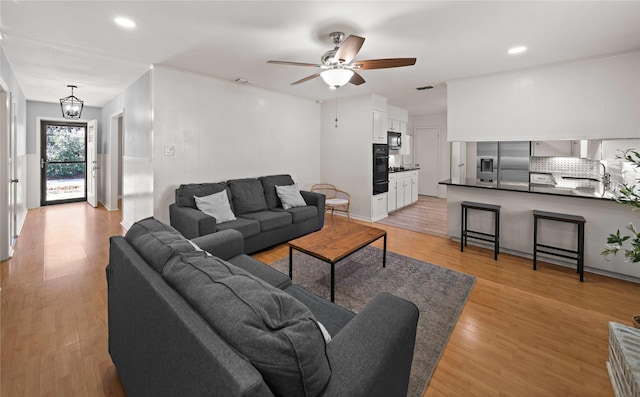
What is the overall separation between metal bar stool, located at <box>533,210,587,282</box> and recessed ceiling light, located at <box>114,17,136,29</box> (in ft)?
15.4

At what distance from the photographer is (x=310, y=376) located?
84 cm

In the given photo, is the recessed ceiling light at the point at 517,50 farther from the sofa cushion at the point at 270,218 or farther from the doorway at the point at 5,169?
the doorway at the point at 5,169

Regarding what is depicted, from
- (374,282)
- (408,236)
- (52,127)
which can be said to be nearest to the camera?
(374,282)

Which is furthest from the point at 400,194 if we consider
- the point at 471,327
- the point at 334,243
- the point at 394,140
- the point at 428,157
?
the point at 471,327

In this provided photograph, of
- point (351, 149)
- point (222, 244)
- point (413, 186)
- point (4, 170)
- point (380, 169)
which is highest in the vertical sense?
point (351, 149)

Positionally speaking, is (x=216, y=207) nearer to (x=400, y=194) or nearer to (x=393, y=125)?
(x=400, y=194)

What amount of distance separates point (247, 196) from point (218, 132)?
1109 mm

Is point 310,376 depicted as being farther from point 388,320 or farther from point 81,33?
point 81,33

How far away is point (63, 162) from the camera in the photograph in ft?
23.3

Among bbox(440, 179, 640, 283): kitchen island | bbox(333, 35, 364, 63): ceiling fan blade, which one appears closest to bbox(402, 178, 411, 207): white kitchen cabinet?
bbox(440, 179, 640, 283): kitchen island

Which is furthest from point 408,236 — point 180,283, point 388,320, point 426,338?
point 180,283

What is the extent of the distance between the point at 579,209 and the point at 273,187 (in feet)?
13.4

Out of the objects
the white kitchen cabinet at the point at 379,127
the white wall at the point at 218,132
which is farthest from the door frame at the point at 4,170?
the white kitchen cabinet at the point at 379,127

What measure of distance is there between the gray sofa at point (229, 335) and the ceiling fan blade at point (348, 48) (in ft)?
6.13
